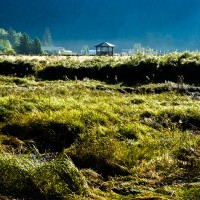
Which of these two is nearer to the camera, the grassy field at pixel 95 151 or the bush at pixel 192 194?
the bush at pixel 192 194

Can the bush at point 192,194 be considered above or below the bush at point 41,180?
below

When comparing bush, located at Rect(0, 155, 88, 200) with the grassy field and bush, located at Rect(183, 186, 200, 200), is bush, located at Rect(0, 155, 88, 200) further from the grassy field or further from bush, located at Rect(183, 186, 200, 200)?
bush, located at Rect(183, 186, 200, 200)

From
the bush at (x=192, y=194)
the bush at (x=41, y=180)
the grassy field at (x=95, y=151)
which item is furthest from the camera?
the grassy field at (x=95, y=151)

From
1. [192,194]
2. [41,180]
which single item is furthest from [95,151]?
[192,194]

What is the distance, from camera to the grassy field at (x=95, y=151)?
7105 mm

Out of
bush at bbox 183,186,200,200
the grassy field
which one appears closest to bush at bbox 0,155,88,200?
the grassy field

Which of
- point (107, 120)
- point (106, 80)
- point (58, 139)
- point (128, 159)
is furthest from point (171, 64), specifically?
point (128, 159)

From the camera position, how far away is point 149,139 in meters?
11.8

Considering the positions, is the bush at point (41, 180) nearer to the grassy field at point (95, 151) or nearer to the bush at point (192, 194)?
the grassy field at point (95, 151)

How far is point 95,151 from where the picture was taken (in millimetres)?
9805

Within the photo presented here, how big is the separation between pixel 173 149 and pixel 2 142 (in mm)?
4320

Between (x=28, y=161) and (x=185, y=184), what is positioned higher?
(x=28, y=161)

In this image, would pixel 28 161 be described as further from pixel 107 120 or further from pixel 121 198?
pixel 107 120

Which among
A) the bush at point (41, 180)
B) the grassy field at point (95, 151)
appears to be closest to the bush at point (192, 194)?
the grassy field at point (95, 151)
